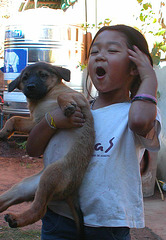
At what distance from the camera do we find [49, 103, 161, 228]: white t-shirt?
2004 mm

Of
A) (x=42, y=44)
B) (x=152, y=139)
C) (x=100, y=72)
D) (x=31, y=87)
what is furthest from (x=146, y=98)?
(x=42, y=44)

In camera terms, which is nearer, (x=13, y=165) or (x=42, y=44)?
(x=13, y=165)

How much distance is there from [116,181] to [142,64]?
0.72 metres

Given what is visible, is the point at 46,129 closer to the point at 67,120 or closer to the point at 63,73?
the point at 67,120

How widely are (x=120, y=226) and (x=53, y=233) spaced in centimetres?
42

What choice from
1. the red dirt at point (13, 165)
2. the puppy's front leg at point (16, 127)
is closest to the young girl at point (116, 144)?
the puppy's front leg at point (16, 127)

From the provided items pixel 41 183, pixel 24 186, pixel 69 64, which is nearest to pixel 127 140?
pixel 41 183

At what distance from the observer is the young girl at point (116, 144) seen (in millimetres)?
1992

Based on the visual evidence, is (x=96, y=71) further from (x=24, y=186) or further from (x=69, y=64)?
(x=69, y=64)

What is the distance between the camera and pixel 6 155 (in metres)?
9.66

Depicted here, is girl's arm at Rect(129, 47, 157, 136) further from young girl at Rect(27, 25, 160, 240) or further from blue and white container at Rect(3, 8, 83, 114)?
blue and white container at Rect(3, 8, 83, 114)

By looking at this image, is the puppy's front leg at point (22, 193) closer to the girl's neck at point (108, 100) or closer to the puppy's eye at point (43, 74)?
the girl's neck at point (108, 100)

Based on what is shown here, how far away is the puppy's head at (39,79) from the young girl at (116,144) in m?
0.89

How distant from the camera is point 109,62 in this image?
2096 millimetres
